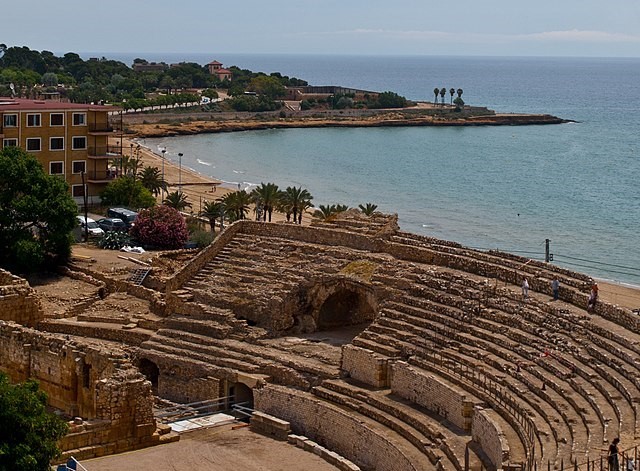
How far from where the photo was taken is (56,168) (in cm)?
5931

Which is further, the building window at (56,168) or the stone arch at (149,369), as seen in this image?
the building window at (56,168)

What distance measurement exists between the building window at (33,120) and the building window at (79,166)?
2794 millimetres

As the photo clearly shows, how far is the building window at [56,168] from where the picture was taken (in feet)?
194

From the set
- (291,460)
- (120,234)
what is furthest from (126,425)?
(120,234)

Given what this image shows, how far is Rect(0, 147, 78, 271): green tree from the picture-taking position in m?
45.7

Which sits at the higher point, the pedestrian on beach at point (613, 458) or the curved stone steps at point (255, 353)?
the pedestrian on beach at point (613, 458)

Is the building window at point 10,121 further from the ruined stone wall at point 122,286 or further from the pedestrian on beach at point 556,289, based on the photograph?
the pedestrian on beach at point 556,289

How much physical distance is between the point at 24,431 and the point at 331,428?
10.5 m

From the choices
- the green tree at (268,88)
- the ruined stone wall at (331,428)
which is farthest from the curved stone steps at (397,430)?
the green tree at (268,88)

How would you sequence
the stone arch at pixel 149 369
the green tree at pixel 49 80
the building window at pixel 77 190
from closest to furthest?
the stone arch at pixel 149 369
the building window at pixel 77 190
the green tree at pixel 49 80

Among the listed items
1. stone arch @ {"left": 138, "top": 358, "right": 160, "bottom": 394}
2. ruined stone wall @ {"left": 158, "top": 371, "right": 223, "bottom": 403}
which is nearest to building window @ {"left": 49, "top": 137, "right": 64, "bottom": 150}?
stone arch @ {"left": 138, "top": 358, "right": 160, "bottom": 394}

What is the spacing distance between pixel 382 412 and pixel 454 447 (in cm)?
375

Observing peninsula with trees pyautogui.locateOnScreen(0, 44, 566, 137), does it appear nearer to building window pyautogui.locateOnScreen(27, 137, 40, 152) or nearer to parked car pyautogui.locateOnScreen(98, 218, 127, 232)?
building window pyautogui.locateOnScreen(27, 137, 40, 152)

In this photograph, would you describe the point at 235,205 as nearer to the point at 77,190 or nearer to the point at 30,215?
the point at 77,190
